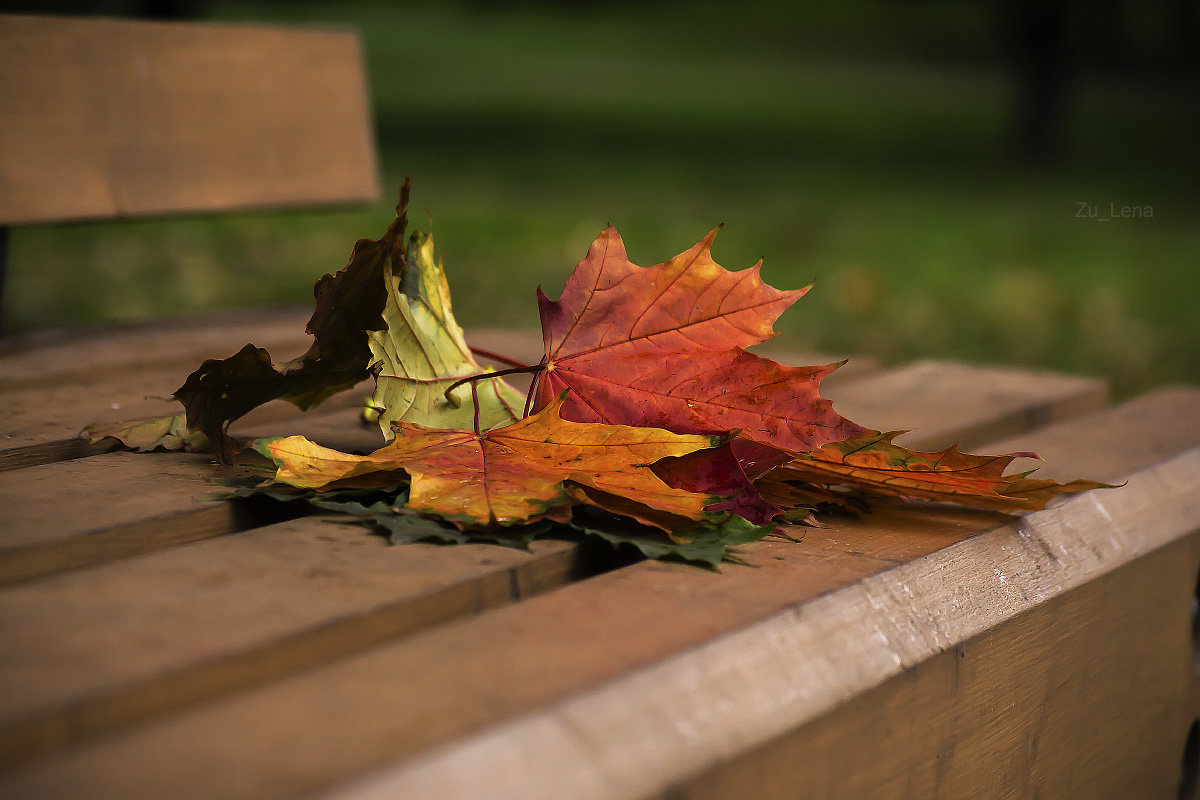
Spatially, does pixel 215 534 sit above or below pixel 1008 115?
below

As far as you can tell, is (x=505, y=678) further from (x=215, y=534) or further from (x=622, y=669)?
(x=215, y=534)

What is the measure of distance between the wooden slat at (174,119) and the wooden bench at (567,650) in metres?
0.72

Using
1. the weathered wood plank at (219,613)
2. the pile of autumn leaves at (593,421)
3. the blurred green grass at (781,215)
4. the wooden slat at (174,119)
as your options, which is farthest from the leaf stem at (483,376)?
the wooden slat at (174,119)

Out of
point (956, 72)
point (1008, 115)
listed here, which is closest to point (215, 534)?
point (1008, 115)

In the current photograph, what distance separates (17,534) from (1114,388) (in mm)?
2948

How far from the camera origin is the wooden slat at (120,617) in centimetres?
53

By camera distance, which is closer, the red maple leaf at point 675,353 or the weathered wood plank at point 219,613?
the weathered wood plank at point 219,613

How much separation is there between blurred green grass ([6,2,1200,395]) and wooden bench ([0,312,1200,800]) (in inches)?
17.9

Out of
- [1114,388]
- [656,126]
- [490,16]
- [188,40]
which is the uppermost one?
[490,16]

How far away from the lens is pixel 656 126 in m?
10.5

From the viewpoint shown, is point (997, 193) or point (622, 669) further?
point (997, 193)

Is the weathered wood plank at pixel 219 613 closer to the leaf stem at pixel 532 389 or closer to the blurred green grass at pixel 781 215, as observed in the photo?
the leaf stem at pixel 532 389

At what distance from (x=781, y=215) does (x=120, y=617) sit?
230 inches

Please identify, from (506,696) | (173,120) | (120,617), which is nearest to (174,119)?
(173,120)
